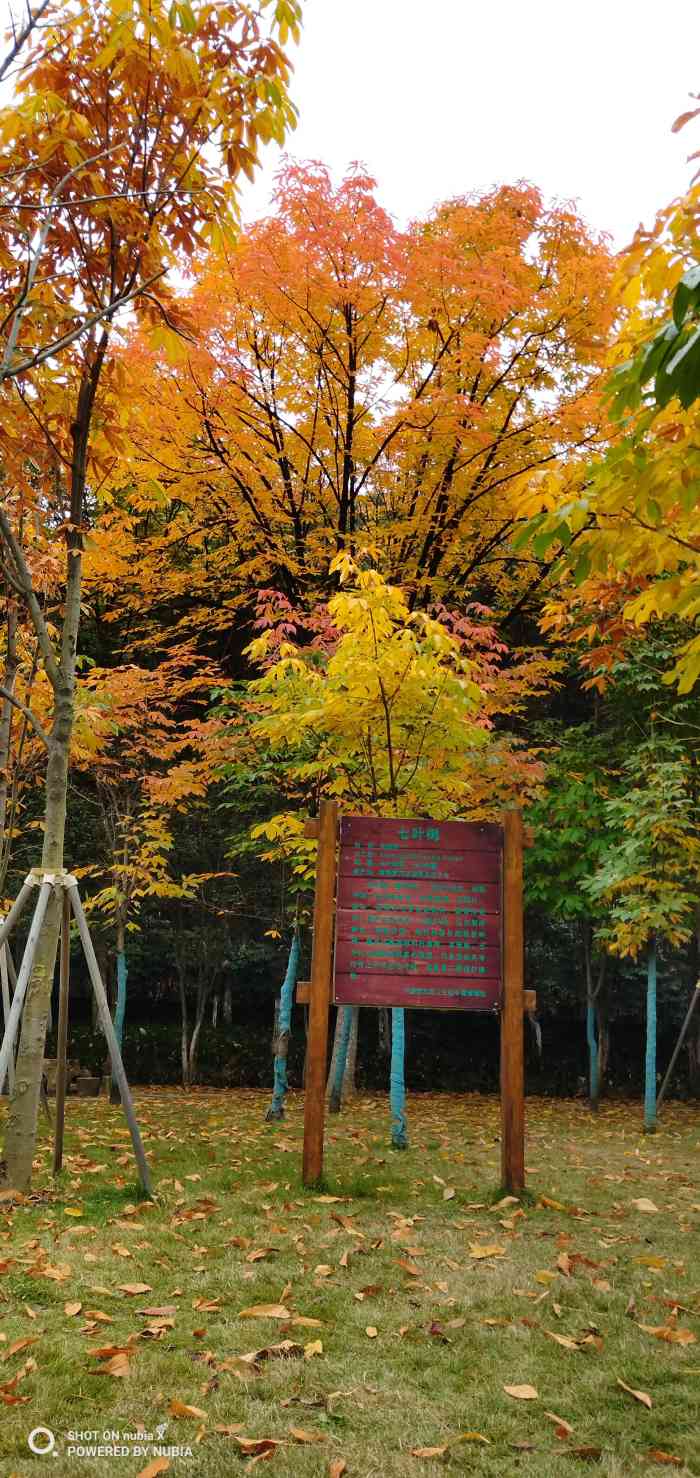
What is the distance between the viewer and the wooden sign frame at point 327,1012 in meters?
6.19

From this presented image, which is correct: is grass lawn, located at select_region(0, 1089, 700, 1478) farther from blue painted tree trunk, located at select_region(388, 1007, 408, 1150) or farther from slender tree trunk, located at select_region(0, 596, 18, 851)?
slender tree trunk, located at select_region(0, 596, 18, 851)

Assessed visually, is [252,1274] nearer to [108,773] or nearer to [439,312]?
[108,773]

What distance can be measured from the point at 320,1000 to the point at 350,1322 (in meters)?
2.50

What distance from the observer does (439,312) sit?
10898 mm

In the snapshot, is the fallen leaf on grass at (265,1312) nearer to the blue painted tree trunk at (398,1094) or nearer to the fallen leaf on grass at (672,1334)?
the fallen leaf on grass at (672,1334)

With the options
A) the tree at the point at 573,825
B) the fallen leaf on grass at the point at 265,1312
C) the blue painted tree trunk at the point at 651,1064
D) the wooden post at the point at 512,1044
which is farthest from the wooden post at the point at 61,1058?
the blue painted tree trunk at the point at 651,1064

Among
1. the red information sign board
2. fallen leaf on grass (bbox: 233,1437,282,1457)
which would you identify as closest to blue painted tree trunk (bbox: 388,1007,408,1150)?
A: the red information sign board

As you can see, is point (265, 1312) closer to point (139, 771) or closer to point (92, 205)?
point (92, 205)

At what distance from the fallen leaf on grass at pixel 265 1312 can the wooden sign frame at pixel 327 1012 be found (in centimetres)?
230

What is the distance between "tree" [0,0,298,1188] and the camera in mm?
4656

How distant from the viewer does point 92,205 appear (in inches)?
209

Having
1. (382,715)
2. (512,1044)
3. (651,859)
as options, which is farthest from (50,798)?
(651,859)

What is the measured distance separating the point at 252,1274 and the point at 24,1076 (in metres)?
2.04

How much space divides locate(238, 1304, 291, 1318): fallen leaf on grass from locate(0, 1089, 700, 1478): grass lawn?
19 millimetres
